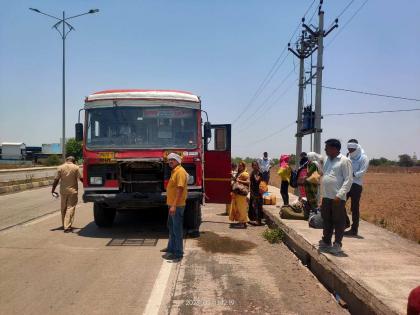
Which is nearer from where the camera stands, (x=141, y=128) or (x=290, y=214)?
(x=141, y=128)

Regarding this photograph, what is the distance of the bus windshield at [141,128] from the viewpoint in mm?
9586

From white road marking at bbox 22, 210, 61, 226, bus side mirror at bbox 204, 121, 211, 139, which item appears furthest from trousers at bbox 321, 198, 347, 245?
white road marking at bbox 22, 210, 61, 226

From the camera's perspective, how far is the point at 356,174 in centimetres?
843

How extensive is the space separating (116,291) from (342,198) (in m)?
3.46

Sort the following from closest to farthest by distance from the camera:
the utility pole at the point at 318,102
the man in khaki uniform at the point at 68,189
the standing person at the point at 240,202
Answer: the man in khaki uniform at the point at 68,189, the standing person at the point at 240,202, the utility pole at the point at 318,102

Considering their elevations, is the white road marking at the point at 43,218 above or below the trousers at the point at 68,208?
below

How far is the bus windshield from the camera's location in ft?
31.4

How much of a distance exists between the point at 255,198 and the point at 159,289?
6.09 meters

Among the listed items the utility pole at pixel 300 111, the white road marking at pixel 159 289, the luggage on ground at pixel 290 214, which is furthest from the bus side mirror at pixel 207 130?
the utility pole at pixel 300 111

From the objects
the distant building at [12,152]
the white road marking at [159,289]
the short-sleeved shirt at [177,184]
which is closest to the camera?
the white road marking at [159,289]

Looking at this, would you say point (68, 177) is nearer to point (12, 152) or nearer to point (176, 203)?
point (176, 203)

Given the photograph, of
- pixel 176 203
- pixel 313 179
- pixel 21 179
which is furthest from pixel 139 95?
pixel 21 179

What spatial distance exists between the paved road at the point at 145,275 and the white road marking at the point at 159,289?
0.01 m

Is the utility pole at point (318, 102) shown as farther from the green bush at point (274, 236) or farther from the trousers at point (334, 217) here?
the trousers at point (334, 217)
